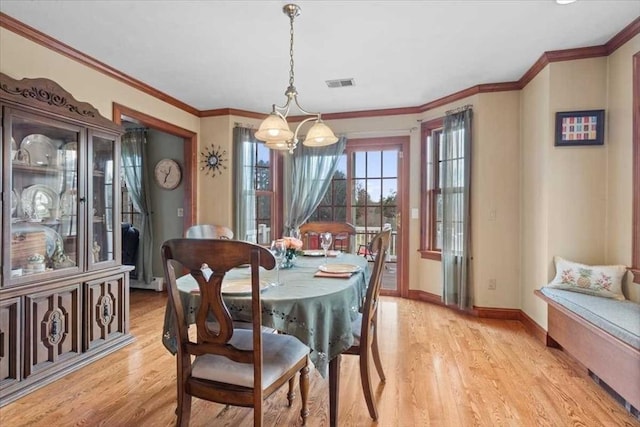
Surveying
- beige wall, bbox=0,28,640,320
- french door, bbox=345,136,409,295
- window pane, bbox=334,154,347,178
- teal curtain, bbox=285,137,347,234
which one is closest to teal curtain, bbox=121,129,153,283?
beige wall, bbox=0,28,640,320

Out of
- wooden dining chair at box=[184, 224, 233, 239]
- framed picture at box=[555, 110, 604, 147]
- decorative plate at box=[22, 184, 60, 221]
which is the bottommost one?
wooden dining chair at box=[184, 224, 233, 239]

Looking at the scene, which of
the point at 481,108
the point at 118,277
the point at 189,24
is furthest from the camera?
the point at 481,108

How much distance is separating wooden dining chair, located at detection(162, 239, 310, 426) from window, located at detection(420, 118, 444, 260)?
10.2 feet

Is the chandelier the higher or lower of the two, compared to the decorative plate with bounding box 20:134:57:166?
higher

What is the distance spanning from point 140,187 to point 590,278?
5.09 meters

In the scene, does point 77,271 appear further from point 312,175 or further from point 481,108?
point 481,108

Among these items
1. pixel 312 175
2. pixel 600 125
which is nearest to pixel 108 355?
pixel 312 175

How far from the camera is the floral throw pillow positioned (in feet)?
8.16

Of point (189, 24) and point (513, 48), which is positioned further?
point (513, 48)

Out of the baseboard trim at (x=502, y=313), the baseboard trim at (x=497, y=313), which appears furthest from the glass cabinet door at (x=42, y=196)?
the baseboard trim at (x=497, y=313)

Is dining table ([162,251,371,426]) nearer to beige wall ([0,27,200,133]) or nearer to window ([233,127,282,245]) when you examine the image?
beige wall ([0,27,200,133])

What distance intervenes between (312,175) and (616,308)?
3269 millimetres

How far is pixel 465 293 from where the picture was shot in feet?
12.1

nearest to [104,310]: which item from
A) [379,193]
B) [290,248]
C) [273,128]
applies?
[290,248]
